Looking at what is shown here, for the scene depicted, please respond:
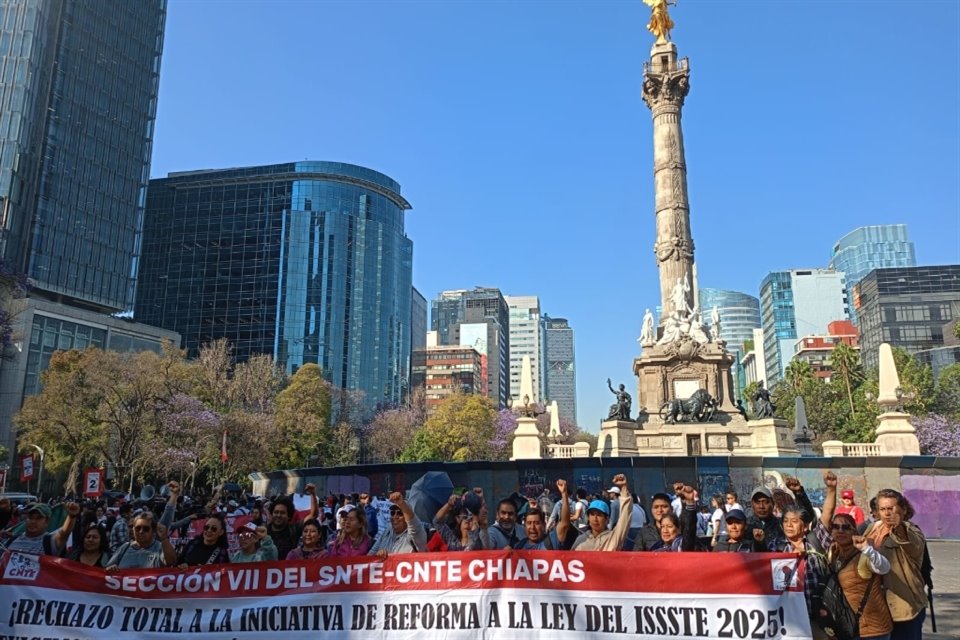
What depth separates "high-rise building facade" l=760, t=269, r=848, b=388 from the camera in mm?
139500

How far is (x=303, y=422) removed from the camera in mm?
50438

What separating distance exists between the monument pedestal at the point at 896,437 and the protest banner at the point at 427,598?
83.1 ft

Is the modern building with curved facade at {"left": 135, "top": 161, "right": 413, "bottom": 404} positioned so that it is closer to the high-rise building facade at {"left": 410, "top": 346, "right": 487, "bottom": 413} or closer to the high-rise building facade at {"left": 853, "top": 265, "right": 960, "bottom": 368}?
the high-rise building facade at {"left": 410, "top": 346, "right": 487, "bottom": 413}

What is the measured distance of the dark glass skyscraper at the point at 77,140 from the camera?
2313 inches

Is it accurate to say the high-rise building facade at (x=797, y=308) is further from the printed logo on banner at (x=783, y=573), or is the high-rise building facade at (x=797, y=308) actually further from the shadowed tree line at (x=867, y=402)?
the printed logo on banner at (x=783, y=573)


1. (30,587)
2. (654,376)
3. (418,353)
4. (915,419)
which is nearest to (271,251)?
(418,353)

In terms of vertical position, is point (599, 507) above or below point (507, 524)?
above

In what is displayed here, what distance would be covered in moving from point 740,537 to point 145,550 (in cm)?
507

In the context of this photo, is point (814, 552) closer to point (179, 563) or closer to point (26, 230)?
point (179, 563)

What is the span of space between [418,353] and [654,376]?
10028 cm

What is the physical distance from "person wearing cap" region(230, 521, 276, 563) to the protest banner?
21 cm

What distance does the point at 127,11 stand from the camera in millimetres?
70438

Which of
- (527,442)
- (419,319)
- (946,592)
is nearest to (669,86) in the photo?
(527,442)

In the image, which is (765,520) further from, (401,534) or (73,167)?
(73,167)
